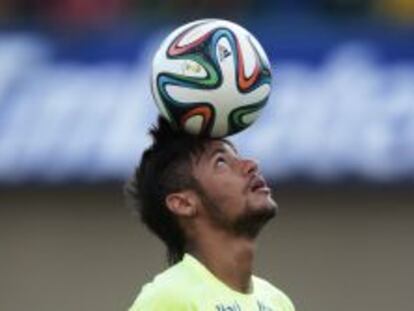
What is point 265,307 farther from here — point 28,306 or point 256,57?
point 28,306

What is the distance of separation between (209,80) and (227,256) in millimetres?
640

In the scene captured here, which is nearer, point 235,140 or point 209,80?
point 209,80

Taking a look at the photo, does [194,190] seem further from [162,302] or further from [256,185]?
[162,302]

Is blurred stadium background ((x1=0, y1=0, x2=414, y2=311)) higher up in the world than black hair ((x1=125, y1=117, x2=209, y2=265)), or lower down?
higher up

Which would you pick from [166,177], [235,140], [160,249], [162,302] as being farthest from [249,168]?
[160,249]

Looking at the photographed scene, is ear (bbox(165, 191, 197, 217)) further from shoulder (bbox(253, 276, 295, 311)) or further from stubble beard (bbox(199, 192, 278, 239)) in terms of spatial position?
shoulder (bbox(253, 276, 295, 311))

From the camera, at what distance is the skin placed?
5801mm

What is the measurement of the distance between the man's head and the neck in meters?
0.03

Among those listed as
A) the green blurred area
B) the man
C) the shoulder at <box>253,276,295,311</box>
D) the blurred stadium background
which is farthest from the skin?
the green blurred area

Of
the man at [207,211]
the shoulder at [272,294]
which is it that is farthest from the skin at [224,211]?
the shoulder at [272,294]

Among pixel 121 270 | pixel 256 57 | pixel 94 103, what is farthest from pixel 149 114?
pixel 256 57

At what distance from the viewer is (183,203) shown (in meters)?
5.88

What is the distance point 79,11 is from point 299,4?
1.68 m

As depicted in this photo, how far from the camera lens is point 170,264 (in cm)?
598
